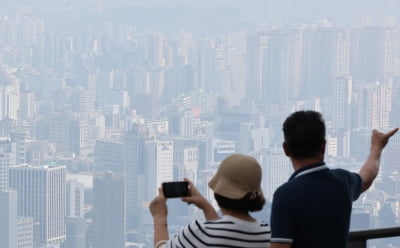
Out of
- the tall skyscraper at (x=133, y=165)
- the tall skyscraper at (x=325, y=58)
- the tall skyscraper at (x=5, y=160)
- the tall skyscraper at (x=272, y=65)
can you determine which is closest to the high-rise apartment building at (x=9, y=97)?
the tall skyscraper at (x=5, y=160)

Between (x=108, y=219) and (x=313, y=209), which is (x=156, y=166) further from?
(x=313, y=209)

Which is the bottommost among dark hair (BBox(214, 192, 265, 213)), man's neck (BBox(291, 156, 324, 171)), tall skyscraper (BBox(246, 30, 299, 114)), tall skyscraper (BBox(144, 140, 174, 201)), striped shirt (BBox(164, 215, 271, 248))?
tall skyscraper (BBox(144, 140, 174, 201))

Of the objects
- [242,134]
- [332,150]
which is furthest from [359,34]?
[332,150]

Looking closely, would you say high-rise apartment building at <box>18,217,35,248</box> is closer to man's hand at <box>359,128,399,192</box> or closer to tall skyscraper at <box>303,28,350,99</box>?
tall skyscraper at <box>303,28,350,99</box>

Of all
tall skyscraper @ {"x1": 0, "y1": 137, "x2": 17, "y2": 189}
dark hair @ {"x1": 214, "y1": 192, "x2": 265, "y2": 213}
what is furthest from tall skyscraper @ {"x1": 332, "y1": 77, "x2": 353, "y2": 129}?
dark hair @ {"x1": 214, "y1": 192, "x2": 265, "y2": 213}

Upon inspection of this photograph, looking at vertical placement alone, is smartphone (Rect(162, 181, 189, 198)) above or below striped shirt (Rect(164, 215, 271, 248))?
above

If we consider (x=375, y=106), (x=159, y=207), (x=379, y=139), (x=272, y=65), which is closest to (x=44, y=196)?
(x=375, y=106)
